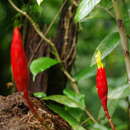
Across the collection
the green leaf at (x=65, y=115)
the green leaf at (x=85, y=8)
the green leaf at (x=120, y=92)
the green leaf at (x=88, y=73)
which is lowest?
the green leaf at (x=65, y=115)

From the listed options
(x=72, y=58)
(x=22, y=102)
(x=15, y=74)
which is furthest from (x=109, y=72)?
(x=15, y=74)

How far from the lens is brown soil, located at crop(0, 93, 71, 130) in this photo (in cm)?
136

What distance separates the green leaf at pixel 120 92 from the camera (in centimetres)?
153

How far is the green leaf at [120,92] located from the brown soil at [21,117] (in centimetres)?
23

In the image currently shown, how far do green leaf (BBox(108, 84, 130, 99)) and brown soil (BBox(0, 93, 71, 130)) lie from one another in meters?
0.23

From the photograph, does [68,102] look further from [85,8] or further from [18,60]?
[18,60]

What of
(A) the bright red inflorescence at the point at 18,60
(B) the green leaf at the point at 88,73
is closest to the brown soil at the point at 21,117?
(A) the bright red inflorescence at the point at 18,60

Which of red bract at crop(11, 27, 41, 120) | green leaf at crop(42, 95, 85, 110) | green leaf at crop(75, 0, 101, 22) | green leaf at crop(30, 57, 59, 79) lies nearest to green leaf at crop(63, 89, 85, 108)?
green leaf at crop(42, 95, 85, 110)

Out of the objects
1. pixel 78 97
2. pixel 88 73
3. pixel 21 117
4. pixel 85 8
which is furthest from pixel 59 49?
pixel 85 8

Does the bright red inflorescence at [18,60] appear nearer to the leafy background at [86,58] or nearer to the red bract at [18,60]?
the red bract at [18,60]

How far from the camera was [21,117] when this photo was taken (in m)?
1.42

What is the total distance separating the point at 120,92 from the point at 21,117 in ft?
1.37

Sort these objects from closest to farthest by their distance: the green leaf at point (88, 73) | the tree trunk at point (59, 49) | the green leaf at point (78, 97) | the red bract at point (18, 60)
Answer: the red bract at point (18, 60), the green leaf at point (78, 97), the green leaf at point (88, 73), the tree trunk at point (59, 49)

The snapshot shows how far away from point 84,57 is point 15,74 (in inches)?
79.0
